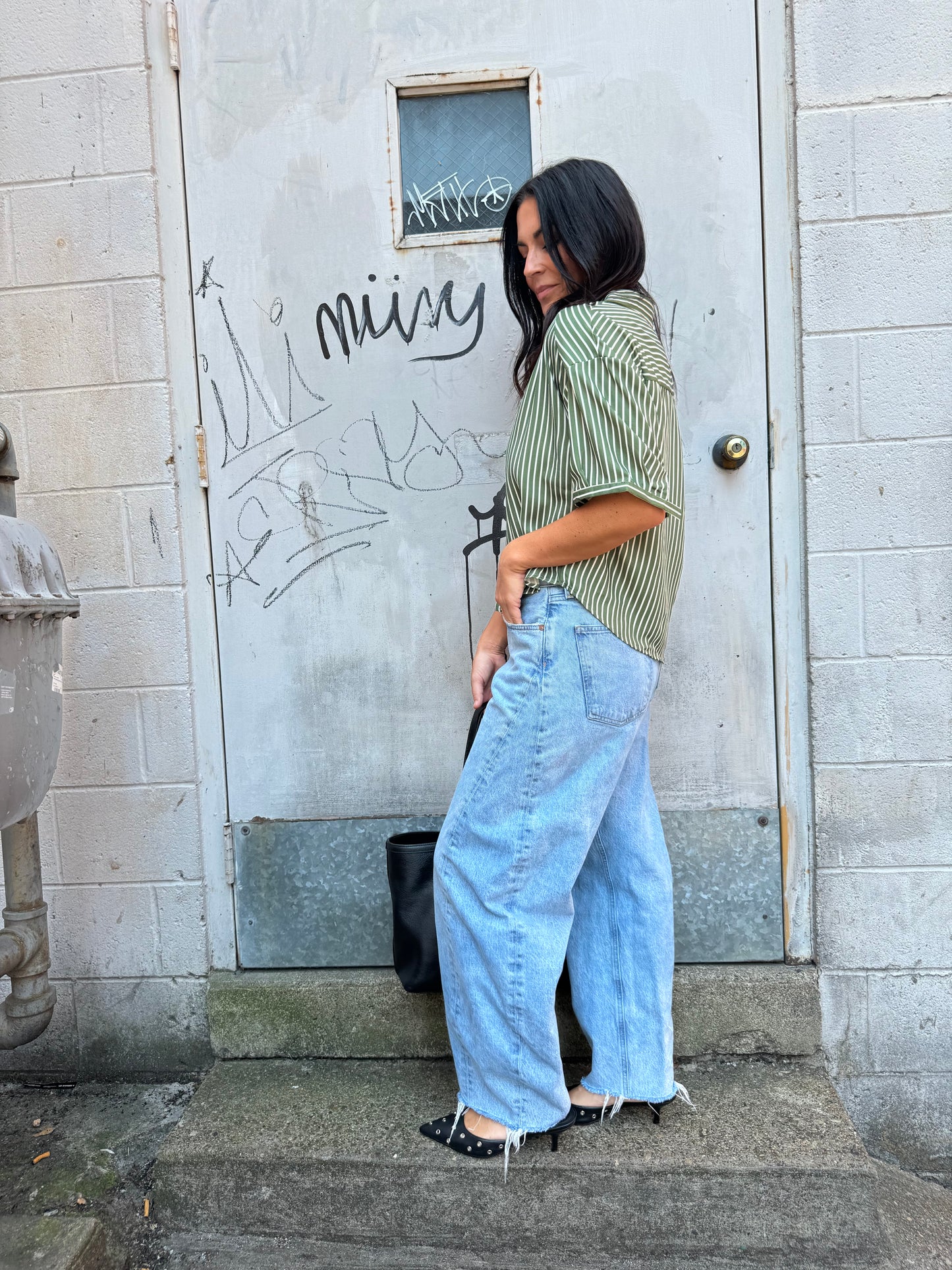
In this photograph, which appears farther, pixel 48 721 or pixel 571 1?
pixel 571 1

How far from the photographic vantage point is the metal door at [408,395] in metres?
2.27

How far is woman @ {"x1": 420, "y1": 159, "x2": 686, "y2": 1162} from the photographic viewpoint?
168 centimetres

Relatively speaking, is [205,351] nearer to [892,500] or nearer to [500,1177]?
[892,500]

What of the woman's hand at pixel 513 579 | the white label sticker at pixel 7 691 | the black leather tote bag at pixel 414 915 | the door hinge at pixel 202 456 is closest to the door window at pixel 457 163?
the door hinge at pixel 202 456

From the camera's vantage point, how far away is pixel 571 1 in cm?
225

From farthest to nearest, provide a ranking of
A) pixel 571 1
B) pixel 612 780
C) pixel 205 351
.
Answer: pixel 205 351 → pixel 571 1 → pixel 612 780

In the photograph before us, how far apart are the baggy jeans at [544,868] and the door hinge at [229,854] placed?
A: 0.79 m

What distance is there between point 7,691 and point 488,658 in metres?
0.97

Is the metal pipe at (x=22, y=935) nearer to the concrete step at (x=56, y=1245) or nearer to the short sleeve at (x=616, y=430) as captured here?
the concrete step at (x=56, y=1245)

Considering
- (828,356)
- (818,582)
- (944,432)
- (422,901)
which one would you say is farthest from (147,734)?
(944,432)

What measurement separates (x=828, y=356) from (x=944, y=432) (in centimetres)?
33

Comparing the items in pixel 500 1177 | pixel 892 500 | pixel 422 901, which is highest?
pixel 892 500

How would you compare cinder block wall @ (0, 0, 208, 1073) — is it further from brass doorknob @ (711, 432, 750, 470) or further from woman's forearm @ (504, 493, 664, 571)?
brass doorknob @ (711, 432, 750, 470)

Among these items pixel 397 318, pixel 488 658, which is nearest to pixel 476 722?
pixel 488 658
